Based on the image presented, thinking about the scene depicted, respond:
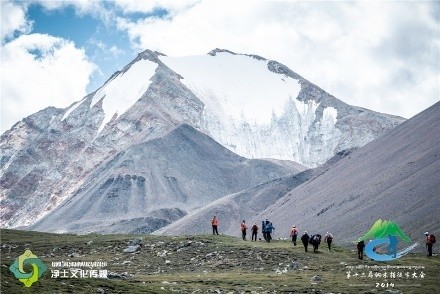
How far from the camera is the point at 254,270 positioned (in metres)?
43.1

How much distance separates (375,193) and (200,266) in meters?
58.5

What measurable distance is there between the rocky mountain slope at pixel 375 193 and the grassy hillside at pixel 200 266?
22.4 metres

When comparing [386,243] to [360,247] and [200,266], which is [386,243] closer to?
[360,247]

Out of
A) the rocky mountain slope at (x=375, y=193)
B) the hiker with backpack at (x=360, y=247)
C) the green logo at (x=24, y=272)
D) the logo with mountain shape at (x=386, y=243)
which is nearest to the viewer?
the green logo at (x=24, y=272)

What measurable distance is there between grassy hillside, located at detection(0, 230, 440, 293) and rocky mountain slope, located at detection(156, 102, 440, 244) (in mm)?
22450

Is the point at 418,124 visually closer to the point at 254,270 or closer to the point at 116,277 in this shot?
the point at 254,270

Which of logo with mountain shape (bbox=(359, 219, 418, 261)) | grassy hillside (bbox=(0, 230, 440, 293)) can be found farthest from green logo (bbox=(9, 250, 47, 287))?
logo with mountain shape (bbox=(359, 219, 418, 261))

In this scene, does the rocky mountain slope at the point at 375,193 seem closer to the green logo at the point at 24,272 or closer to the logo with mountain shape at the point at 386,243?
the logo with mountain shape at the point at 386,243

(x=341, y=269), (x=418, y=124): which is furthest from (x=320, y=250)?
(x=418, y=124)

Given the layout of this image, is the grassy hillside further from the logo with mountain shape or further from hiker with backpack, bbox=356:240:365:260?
the logo with mountain shape

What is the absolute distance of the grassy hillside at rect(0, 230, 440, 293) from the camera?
32.0m

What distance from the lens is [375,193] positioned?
322ft

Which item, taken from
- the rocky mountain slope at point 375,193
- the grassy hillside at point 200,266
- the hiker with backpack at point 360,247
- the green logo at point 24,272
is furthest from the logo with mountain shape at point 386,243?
the green logo at point 24,272

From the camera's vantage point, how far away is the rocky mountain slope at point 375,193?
7894 centimetres
